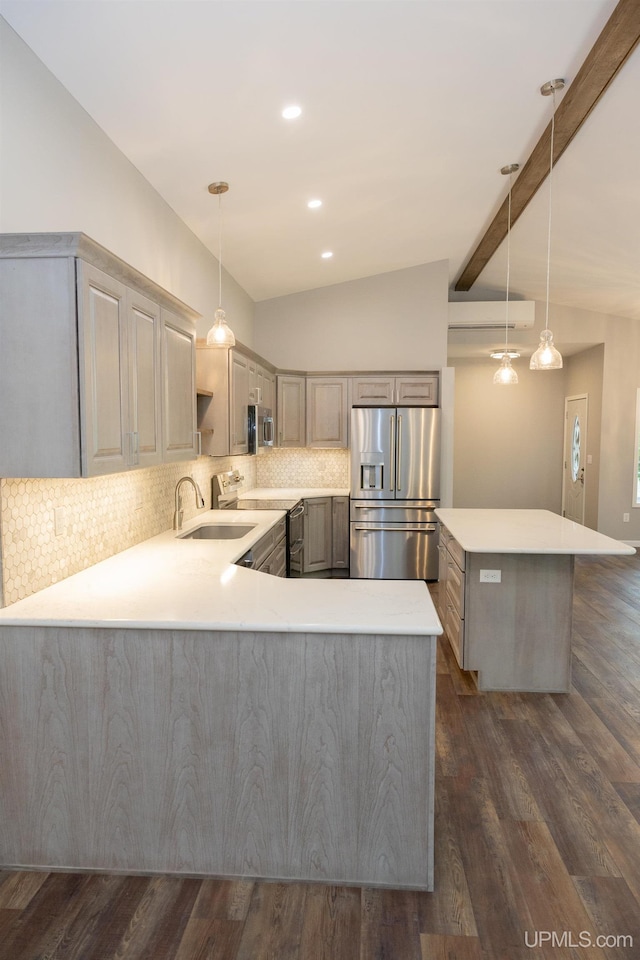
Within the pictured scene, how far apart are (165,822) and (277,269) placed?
473 cm

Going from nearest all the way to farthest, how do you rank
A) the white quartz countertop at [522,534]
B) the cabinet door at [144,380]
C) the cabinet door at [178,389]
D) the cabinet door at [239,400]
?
the cabinet door at [144,380]
the cabinet door at [178,389]
the white quartz countertop at [522,534]
the cabinet door at [239,400]

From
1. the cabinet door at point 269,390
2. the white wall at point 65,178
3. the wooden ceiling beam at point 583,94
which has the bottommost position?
the cabinet door at point 269,390

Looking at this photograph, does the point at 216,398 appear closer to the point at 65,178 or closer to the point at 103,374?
the point at 65,178

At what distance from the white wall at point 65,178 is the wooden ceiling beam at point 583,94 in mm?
2341

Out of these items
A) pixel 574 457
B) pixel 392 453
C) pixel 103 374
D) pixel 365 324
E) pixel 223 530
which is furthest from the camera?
pixel 574 457

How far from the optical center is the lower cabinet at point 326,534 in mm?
5953

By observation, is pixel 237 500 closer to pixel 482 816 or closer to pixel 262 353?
pixel 262 353

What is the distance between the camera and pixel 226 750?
2.06 meters

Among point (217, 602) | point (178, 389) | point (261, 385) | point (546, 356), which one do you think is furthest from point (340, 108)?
point (261, 385)

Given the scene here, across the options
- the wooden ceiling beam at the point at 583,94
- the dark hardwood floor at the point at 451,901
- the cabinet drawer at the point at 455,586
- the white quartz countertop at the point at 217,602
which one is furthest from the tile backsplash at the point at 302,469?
the dark hardwood floor at the point at 451,901

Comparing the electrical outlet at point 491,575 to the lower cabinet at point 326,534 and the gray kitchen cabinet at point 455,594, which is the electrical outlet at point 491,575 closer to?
the gray kitchen cabinet at point 455,594

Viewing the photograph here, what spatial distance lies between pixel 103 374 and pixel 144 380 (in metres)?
0.41

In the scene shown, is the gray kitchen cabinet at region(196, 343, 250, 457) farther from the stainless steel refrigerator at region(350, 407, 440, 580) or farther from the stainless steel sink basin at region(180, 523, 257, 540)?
the stainless steel refrigerator at region(350, 407, 440, 580)

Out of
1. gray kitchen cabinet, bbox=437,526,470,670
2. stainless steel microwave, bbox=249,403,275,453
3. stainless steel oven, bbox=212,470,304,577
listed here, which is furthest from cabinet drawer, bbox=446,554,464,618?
stainless steel microwave, bbox=249,403,275,453
